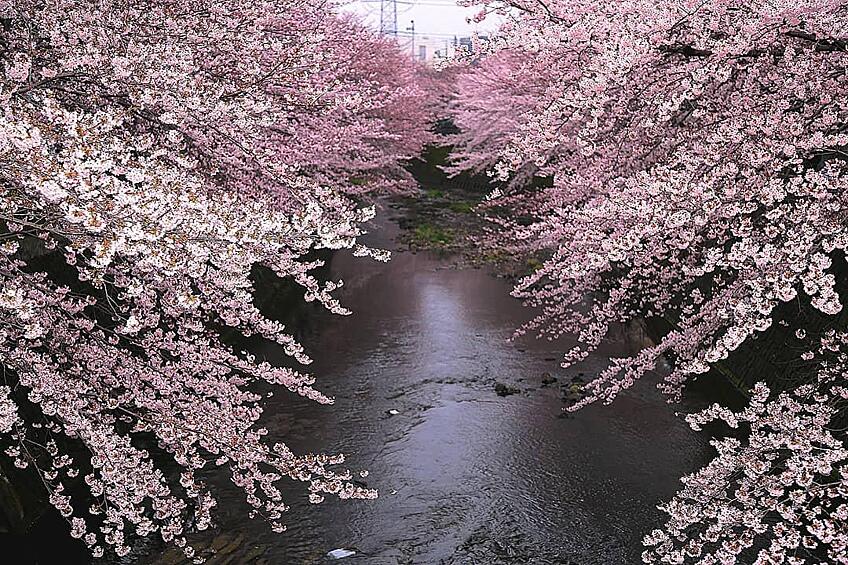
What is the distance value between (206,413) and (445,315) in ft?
26.3

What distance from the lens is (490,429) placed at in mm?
7887

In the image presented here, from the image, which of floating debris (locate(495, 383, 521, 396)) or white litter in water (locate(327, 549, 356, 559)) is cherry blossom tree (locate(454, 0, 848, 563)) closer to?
white litter in water (locate(327, 549, 356, 559))

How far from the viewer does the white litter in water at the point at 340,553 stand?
18.6ft

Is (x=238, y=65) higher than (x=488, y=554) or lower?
higher

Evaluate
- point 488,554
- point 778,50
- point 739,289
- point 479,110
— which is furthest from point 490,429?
point 479,110

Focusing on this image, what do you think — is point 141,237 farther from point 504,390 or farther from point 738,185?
point 504,390

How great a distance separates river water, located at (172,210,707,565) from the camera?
5883mm

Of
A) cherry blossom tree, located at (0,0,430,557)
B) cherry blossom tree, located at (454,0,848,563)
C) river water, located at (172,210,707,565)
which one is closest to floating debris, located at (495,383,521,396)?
river water, located at (172,210,707,565)

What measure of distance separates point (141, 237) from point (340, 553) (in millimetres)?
3778

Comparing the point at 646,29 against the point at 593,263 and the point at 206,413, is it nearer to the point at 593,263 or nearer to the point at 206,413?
the point at 593,263

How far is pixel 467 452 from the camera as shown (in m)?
7.41

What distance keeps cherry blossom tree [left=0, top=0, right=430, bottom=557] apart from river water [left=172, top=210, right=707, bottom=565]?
37.9 inches

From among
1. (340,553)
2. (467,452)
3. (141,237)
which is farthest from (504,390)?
(141,237)

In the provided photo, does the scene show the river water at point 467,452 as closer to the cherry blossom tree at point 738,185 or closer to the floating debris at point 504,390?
the floating debris at point 504,390
